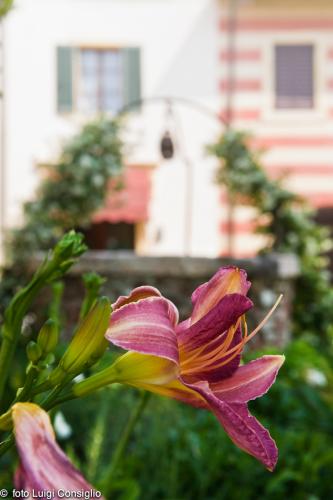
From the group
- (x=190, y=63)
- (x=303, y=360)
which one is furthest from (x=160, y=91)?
(x=303, y=360)

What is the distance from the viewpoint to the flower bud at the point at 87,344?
447 millimetres

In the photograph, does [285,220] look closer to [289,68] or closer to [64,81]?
[64,81]

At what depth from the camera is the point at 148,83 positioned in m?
14.4

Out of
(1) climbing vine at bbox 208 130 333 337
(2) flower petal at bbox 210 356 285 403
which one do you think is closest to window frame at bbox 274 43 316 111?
(1) climbing vine at bbox 208 130 333 337

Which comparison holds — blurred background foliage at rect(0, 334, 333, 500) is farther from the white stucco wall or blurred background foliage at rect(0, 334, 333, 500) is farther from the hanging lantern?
the white stucco wall

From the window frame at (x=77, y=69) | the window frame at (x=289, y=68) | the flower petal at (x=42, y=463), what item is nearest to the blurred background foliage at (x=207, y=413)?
the flower petal at (x=42, y=463)

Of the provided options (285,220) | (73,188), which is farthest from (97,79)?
(73,188)

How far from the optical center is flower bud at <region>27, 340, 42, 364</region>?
46cm

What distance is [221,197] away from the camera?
559 inches

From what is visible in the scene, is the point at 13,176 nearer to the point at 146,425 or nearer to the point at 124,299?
the point at 146,425

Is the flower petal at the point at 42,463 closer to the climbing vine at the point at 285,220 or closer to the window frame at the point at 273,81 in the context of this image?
the climbing vine at the point at 285,220

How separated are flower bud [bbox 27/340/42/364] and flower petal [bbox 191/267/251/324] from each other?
0.25ft

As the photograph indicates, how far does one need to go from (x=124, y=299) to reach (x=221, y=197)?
13756 mm

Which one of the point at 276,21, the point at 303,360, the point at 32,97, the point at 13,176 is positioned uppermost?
the point at 276,21
